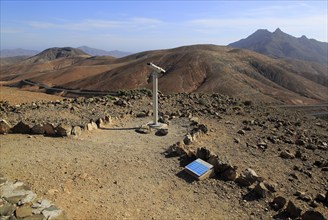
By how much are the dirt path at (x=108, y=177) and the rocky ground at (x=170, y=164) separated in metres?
0.03

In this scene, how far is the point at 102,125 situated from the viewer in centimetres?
1466

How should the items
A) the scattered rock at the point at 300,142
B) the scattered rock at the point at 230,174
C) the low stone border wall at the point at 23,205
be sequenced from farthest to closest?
the scattered rock at the point at 300,142 < the scattered rock at the point at 230,174 < the low stone border wall at the point at 23,205

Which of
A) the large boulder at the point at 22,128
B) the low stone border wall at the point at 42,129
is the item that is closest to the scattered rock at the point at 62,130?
the low stone border wall at the point at 42,129

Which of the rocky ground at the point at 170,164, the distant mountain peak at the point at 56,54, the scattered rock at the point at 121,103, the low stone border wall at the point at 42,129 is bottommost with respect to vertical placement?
the distant mountain peak at the point at 56,54

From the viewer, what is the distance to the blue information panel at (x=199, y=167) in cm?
962

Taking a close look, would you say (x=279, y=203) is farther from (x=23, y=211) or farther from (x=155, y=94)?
(x=155, y=94)

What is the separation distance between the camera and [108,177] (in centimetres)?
962

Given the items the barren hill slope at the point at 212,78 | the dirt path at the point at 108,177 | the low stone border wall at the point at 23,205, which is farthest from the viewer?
the barren hill slope at the point at 212,78

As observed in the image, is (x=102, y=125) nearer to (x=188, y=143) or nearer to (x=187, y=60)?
(x=188, y=143)

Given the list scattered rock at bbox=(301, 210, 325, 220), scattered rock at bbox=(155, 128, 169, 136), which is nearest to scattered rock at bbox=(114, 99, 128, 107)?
scattered rock at bbox=(155, 128, 169, 136)

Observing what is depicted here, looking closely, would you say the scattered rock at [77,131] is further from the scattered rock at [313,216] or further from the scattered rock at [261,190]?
the scattered rock at [313,216]

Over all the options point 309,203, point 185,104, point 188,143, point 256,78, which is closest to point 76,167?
point 188,143

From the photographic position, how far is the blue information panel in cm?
962

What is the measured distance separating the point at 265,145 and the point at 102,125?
6.73 m
